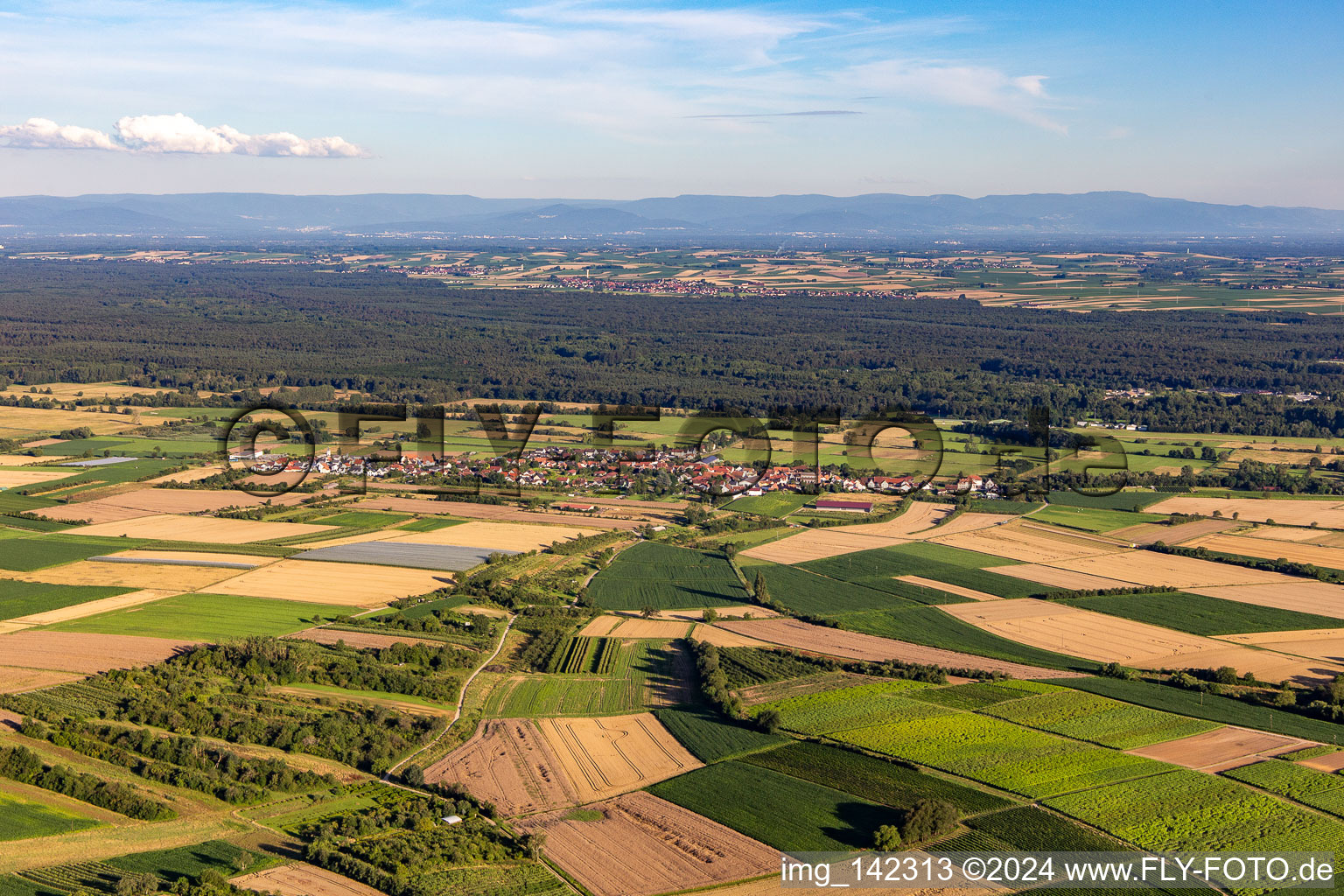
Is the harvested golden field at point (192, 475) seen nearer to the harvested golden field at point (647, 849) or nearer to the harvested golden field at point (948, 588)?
the harvested golden field at point (948, 588)

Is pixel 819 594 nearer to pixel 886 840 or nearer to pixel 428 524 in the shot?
pixel 886 840

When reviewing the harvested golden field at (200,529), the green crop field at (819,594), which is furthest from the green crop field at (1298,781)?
the harvested golden field at (200,529)

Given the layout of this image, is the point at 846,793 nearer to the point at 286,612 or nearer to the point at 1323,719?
the point at 1323,719

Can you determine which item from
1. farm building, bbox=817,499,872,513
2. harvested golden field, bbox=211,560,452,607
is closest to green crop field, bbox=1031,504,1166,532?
farm building, bbox=817,499,872,513

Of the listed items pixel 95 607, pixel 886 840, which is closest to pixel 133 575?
pixel 95 607

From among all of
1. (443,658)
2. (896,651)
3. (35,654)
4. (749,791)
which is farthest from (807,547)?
(35,654)
